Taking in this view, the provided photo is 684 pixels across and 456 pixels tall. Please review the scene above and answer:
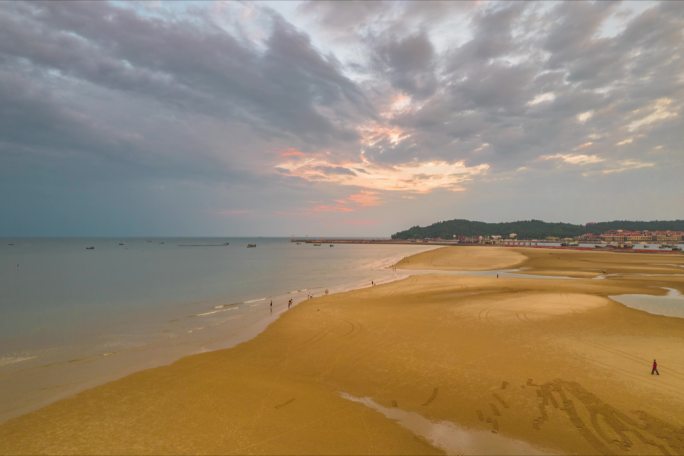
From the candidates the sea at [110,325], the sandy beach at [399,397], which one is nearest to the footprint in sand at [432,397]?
the sandy beach at [399,397]

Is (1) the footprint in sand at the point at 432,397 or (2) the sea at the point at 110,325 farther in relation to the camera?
(2) the sea at the point at 110,325

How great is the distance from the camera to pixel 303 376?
53.4ft

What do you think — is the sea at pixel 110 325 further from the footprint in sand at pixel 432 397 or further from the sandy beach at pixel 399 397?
the footprint in sand at pixel 432 397

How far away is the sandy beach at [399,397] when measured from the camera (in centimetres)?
1089

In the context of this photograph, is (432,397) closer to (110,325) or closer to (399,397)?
(399,397)

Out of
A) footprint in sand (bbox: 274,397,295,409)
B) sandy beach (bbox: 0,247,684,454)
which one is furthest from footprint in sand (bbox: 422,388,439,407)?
footprint in sand (bbox: 274,397,295,409)

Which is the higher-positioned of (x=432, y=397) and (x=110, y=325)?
(x=432, y=397)

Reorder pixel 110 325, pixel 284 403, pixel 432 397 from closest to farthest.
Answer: pixel 284 403 → pixel 432 397 → pixel 110 325

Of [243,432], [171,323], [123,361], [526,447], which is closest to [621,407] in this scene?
[526,447]

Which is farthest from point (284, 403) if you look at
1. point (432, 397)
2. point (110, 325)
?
point (110, 325)

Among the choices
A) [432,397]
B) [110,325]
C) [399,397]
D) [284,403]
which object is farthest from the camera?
[110,325]

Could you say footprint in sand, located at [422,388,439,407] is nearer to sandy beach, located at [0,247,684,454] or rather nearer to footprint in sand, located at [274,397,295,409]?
sandy beach, located at [0,247,684,454]

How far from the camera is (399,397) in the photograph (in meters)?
13.9

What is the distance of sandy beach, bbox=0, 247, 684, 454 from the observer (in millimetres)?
10891
